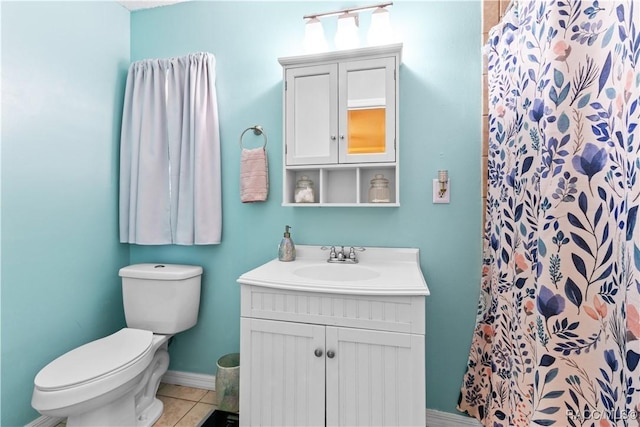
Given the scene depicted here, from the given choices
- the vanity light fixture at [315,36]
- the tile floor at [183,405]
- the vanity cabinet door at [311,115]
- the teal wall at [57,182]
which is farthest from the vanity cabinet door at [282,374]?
the vanity light fixture at [315,36]

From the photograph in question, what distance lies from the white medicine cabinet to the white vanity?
0.51 meters

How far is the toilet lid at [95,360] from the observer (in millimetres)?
1201

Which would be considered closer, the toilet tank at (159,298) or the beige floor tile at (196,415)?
the beige floor tile at (196,415)

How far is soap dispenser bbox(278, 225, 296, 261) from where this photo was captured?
1612 mm

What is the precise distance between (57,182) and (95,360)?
3.01ft

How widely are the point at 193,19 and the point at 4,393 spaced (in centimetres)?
216

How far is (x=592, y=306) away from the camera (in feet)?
2.27

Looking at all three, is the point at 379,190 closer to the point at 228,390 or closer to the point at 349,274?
the point at 349,274

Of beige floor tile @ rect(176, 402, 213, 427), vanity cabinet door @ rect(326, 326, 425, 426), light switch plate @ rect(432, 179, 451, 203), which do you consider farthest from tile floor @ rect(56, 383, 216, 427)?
light switch plate @ rect(432, 179, 451, 203)

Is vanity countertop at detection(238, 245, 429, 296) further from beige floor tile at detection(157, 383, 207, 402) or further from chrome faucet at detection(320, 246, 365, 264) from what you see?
beige floor tile at detection(157, 383, 207, 402)

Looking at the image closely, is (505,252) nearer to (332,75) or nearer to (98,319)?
(332,75)

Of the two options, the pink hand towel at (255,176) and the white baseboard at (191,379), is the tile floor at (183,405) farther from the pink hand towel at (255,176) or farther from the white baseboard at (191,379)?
the pink hand towel at (255,176)

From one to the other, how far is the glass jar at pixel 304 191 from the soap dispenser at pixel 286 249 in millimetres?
170

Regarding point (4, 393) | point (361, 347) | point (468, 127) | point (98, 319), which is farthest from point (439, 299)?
point (4, 393)
